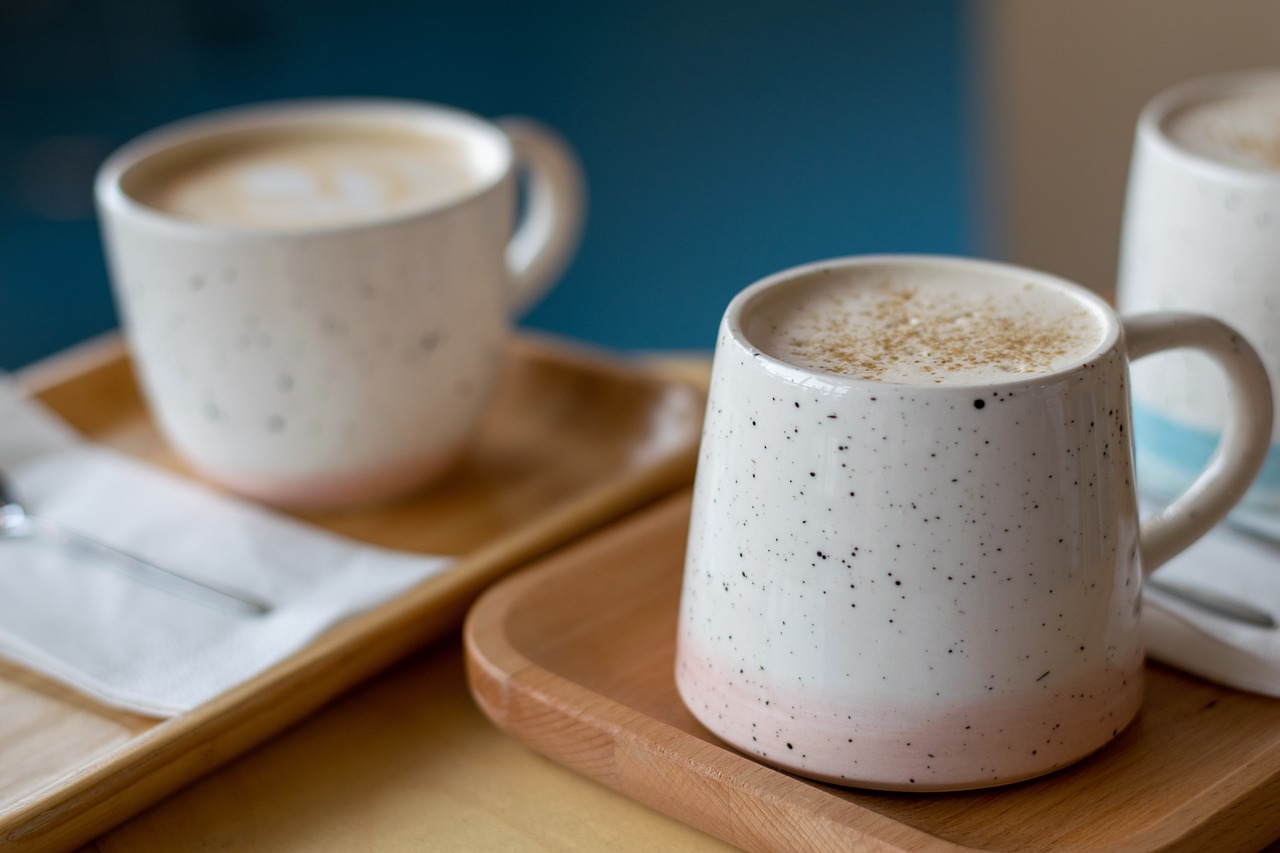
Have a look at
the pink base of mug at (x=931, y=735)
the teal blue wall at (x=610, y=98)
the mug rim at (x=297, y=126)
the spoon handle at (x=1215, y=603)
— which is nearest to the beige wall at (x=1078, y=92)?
the teal blue wall at (x=610, y=98)

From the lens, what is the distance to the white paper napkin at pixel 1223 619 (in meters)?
0.53

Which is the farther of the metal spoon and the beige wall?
the beige wall

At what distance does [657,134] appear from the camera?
2.08 metres

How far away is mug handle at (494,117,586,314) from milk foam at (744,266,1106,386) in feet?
1.03

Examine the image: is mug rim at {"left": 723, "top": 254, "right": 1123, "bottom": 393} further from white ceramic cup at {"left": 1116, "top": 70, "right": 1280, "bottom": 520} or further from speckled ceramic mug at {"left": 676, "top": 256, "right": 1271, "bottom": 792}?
white ceramic cup at {"left": 1116, "top": 70, "right": 1280, "bottom": 520}

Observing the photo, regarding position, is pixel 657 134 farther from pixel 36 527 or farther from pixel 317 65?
pixel 36 527

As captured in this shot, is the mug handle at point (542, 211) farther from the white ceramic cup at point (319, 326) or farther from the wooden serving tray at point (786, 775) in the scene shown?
the wooden serving tray at point (786, 775)

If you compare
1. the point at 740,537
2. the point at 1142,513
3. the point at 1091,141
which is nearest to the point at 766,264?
the point at 1091,141

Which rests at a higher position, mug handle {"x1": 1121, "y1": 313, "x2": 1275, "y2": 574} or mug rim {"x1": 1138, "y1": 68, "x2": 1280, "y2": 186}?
mug rim {"x1": 1138, "y1": 68, "x2": 1280, "y2": 186}

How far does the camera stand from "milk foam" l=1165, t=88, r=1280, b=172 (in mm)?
644

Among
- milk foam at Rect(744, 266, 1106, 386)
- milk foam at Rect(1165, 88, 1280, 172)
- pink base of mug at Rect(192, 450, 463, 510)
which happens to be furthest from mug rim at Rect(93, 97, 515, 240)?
milk foam at Rect(1165, 88, 1280, 172)

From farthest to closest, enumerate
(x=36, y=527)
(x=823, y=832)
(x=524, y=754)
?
(x=36, y=527) → (x=524, y=754) → (x=823, y=832)

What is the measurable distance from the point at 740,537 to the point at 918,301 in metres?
0.11

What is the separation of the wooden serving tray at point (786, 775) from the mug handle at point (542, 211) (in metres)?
0.26
